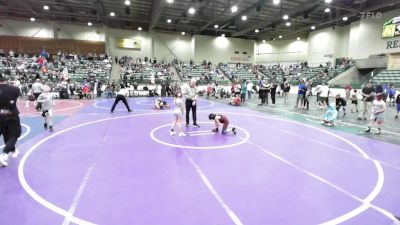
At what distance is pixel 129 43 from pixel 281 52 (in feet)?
79.8

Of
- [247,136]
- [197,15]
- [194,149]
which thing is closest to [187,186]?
[194,149]

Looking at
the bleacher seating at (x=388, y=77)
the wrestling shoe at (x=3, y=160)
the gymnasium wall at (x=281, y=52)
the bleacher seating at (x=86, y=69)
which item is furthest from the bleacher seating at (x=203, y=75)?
the wrestling shoe at (x=3, y=160)

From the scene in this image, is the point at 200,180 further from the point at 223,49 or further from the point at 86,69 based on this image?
the point at 223,49

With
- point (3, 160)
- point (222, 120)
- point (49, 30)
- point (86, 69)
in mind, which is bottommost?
point (3, 160)

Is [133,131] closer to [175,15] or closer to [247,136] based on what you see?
[247,136]

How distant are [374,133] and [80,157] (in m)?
9.08

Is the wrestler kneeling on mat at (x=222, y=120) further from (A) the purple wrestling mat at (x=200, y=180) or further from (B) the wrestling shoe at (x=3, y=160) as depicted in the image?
(B) the wrestling shoe at (x=3, y=160)

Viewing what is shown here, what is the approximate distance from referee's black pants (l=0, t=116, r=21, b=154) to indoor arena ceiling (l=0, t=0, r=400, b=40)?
60.6 feet

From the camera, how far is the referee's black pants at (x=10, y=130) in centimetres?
513

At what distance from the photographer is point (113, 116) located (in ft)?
37.1

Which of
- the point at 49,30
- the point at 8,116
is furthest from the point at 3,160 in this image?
the point at 49,30

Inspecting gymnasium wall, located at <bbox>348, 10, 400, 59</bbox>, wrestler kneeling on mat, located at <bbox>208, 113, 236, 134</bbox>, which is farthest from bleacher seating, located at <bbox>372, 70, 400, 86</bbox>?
wrestler kneeling on mat, located at <bbox>208, 113, 236, 134</bbox>

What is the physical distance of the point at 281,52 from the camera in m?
42.5

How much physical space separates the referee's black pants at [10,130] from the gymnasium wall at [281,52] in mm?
40216
